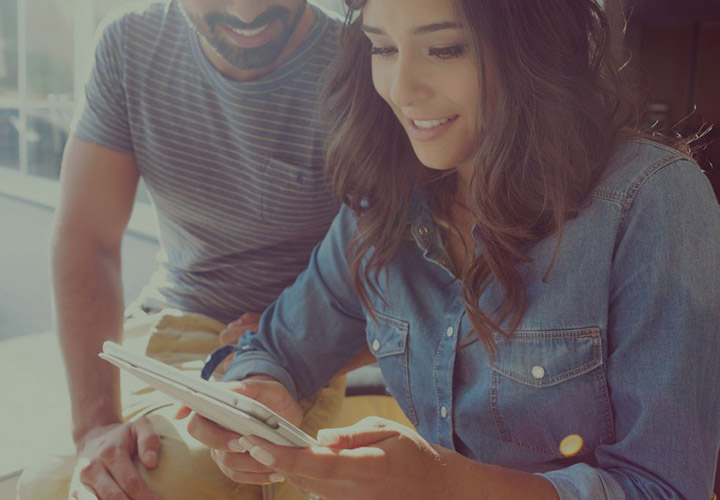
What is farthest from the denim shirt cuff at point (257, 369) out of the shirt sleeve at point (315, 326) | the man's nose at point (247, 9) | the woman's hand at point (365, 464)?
the man's nose at point (247, 9)

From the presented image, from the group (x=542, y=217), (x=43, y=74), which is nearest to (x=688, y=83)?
(x=542, y=217)

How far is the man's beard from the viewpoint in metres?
1.56

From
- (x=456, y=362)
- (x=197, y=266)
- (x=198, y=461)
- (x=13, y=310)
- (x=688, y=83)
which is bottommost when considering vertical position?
(x=13, y=310)

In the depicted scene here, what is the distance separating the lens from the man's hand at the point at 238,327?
163 centimetres

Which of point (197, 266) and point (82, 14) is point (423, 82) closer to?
point (197, 266)

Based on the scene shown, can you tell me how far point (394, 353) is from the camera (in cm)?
125

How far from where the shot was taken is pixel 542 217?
1.07 meters

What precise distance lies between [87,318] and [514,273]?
3.21ft

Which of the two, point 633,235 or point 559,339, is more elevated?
point 633,235

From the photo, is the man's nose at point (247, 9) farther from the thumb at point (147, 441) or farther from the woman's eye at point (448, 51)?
the thumb at point (147, 441)

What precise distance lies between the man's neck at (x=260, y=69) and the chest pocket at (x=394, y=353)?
2.08 ft

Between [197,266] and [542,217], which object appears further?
[197,266]

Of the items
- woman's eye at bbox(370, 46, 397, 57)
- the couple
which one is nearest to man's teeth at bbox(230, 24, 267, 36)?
the couple

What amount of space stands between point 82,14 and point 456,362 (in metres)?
4.19
